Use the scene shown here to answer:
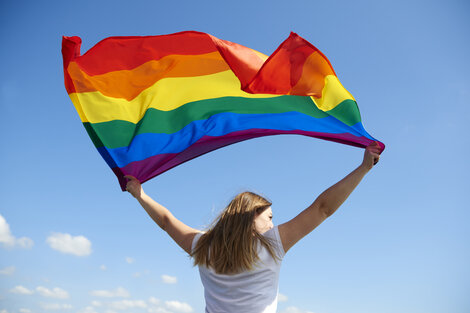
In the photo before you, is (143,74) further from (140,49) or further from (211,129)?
(211,129)

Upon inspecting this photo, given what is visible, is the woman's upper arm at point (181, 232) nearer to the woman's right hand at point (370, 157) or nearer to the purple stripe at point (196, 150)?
the purple stripe at point (196, 150)

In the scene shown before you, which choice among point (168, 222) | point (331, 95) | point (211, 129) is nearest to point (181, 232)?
point (168, 222)

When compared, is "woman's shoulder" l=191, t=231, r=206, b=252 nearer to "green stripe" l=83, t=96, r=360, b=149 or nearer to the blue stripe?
the blue stripe

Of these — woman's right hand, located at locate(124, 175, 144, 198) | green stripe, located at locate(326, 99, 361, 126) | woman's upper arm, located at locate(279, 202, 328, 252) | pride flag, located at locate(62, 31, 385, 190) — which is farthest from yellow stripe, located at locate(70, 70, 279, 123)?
woman's upper arm, located at locate(279, 202, 328, 252)

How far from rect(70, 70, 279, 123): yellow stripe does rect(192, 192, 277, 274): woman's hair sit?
2.26 metres

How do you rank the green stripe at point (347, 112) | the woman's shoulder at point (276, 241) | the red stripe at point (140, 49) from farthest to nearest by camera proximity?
the red stripe at point (140, 49)
the green stripe at point (347, 112)
the woman's shoulder at point (276, 241)

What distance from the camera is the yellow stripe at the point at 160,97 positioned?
16.8ft

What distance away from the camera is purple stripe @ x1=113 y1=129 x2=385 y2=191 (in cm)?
439

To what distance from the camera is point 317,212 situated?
9.55ft

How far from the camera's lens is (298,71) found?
5.04 m

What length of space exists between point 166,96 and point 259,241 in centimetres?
316

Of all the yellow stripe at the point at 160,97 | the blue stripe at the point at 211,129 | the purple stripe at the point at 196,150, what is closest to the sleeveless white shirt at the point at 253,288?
the purple stripe at the point at 196,150

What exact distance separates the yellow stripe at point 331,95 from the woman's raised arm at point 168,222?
231cm

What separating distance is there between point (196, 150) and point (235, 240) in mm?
2205
